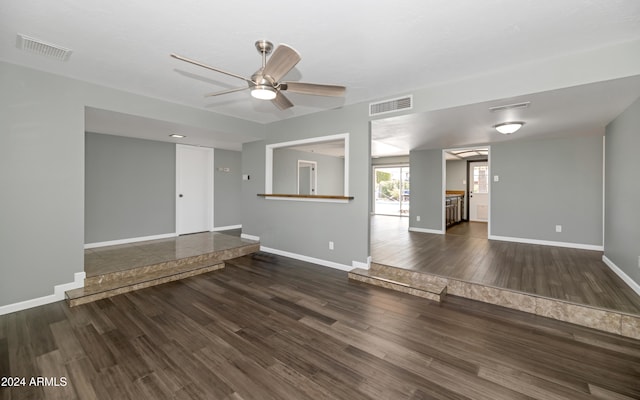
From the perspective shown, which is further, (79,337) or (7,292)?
(7,292)

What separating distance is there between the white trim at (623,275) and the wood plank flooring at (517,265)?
0.17ft

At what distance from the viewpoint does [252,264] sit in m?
4.71

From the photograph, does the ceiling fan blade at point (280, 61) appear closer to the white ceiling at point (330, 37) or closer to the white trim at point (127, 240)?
the white ceiling at point (330, 37)

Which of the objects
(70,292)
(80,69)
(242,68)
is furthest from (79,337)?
(242,68)

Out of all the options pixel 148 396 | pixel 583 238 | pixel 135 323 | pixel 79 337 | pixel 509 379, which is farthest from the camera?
pixel 583 238

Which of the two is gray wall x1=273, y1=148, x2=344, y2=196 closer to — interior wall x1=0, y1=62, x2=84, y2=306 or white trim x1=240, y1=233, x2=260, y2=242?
white trim x1=240, y1=233, x2=260, y2=242

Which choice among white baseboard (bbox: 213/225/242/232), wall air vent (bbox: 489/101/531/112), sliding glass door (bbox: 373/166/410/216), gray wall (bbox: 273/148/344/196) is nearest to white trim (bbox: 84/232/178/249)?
white baseboard (bbox: 213/225/242/232)

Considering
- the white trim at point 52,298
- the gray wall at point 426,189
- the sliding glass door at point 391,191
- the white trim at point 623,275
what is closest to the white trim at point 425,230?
the gray wall at point 426,189

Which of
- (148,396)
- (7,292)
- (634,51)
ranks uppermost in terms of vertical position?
(634,51)

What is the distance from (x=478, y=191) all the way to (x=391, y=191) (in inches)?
141

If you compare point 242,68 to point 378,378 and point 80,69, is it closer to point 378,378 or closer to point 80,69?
point 80,69

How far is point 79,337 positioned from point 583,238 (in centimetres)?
781

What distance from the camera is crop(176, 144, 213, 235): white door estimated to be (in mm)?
6453

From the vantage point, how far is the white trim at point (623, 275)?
10.2 ft
